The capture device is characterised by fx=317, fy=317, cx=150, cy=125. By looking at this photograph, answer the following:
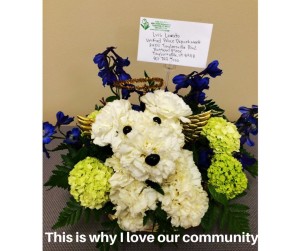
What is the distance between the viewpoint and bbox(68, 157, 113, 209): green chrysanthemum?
0.77 meters

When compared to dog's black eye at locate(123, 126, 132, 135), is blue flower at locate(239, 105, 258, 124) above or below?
above

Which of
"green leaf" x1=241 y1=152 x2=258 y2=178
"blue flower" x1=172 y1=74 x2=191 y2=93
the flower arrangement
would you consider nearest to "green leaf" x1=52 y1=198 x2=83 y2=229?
the flower arrangement

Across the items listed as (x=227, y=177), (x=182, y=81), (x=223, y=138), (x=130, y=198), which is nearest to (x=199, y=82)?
(x=182, y=81)

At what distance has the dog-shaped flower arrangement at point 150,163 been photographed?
724 mm

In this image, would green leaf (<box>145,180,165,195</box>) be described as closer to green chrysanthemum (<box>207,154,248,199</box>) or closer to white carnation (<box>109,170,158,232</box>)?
white carnation (<box>109,170,158,232</box>)

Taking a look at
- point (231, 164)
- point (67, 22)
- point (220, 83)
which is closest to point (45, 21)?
point (67, 22)

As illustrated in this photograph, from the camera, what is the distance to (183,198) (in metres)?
0.77

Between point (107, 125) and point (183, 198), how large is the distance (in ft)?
0.85

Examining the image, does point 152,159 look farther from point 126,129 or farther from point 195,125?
point 195,125

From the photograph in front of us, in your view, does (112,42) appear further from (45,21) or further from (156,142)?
(156,142)

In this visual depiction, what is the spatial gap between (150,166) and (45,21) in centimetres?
76

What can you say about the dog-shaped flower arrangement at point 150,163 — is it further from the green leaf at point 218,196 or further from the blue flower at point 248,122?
the blue flower at point 248,122

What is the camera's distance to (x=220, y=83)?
133 cm

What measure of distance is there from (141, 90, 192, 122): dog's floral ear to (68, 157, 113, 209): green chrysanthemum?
20 cm
